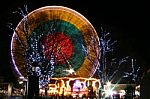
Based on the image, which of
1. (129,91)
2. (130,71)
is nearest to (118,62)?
(130,71)

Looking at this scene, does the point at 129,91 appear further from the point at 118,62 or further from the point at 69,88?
the point at 118,62

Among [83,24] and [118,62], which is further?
[118,62]

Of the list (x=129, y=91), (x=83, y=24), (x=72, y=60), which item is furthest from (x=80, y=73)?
(x=129, y=91)

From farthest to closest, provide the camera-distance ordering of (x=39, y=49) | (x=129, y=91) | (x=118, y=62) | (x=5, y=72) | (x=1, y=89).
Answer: (x=118, y=62)
(x=5, y=72)
(x=39, y=49)
(x=1, y=89)
(x=129, y=91)

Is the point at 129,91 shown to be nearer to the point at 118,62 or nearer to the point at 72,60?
the point at 72,60

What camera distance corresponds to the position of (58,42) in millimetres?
40969

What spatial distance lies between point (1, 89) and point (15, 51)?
522 centimetres

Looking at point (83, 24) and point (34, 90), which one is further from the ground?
point (83, 24)

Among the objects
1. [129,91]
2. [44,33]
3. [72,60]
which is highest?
[44,33]

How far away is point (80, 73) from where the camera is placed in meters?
42.0

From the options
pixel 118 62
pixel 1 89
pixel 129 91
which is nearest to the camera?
pixel 129 91

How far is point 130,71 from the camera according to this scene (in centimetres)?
5762

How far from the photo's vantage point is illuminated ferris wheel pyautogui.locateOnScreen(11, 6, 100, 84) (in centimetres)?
3981

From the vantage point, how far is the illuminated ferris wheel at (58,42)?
39812 mm
